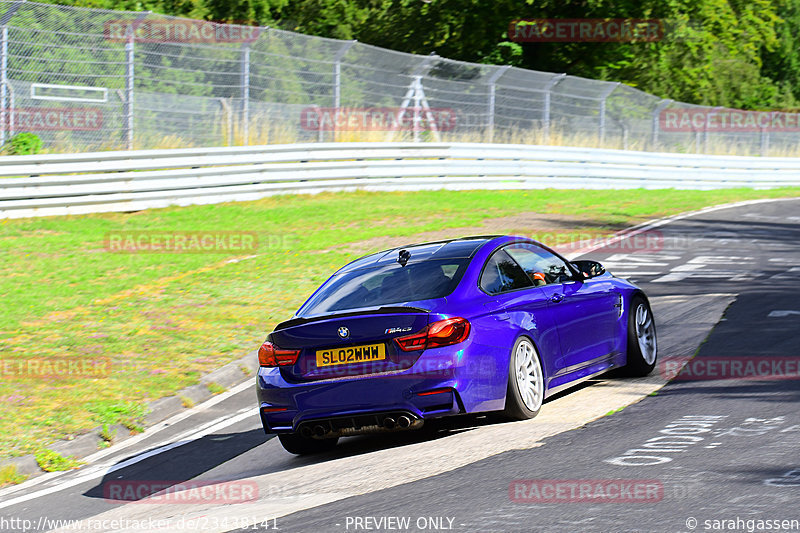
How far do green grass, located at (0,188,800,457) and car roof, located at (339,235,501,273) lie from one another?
256 centimetres

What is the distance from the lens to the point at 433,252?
7914 millimetres

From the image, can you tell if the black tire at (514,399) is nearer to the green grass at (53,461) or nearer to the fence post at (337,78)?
the green grass at (53,461)

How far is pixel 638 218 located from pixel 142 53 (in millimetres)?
10804

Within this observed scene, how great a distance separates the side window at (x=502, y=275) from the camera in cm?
750

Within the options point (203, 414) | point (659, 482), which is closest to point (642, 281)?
point (203, 414)

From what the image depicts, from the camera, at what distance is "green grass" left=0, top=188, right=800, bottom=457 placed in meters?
9.34

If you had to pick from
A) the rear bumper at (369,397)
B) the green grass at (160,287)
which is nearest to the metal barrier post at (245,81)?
the green grass at (160,287)

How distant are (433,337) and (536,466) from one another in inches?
45.9

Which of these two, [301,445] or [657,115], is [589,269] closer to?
[301,445]

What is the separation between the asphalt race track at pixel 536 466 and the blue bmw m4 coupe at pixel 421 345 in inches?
10.7

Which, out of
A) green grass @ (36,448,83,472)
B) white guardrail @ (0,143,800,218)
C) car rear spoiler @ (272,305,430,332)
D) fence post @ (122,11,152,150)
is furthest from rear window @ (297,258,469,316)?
fence post @ (122,11,152,150)

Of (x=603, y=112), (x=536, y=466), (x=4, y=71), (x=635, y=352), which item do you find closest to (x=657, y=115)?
(x=603, y=112)

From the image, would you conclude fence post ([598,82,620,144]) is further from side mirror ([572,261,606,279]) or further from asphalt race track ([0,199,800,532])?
side mirror ([572,261,606,279])

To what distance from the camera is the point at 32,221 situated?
17.8 meters
